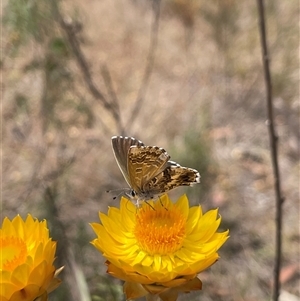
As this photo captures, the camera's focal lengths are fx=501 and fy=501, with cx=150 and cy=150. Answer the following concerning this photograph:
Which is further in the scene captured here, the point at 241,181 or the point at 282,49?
the point at 282,49

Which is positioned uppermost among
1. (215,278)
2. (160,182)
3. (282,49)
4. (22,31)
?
(22,31)

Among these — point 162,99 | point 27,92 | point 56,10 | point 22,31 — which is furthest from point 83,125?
point 56,10

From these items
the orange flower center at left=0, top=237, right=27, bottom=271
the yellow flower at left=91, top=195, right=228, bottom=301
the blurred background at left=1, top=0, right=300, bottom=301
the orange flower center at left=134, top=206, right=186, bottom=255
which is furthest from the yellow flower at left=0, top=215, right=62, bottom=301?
the blurred background at left=1, top=0, right=300, bottom=301

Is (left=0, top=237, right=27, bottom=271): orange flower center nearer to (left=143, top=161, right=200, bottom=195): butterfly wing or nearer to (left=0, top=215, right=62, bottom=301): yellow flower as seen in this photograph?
(left=0, top=215, right=62, bottom=301): yellow flower

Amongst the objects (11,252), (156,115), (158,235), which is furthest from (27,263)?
(156,115)

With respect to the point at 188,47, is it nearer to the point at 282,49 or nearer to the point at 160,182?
the point at 282,49

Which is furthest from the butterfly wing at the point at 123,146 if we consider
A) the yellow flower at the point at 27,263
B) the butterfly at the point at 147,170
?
the yellow flower at the point at 27,263
